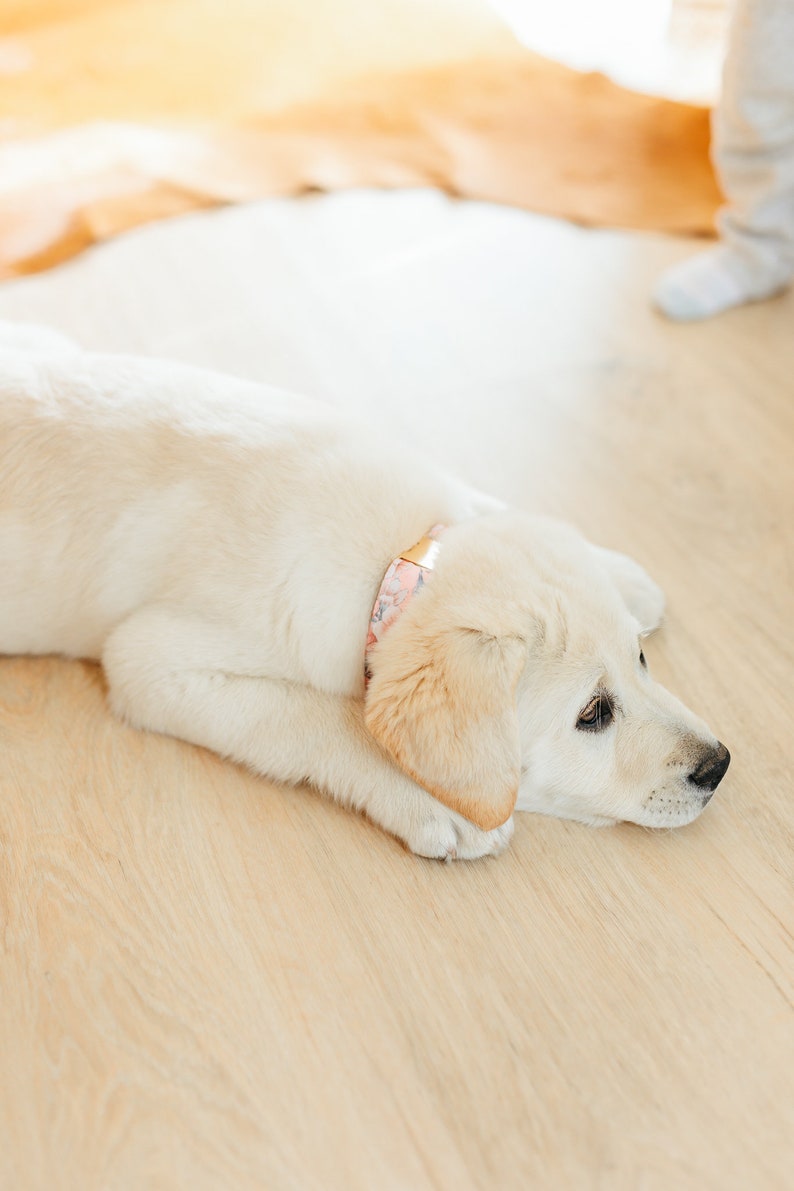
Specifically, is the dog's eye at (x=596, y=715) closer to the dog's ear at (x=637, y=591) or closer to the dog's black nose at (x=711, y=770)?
the dog's black nose at (x=711, y=770)

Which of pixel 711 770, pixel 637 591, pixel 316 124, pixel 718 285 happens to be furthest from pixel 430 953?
pixel 316 124

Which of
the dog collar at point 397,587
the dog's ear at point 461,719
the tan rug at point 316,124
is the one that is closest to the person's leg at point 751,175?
the tan rug at point 316,124

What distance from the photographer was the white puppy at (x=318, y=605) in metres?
1.53

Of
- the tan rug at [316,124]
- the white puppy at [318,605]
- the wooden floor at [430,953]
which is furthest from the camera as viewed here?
the tan rug at [316,124]

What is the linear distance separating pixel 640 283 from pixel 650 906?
1.94 m

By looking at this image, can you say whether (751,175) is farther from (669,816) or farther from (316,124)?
(669,816)

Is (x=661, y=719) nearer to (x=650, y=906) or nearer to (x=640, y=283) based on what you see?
(x=650, y=906)

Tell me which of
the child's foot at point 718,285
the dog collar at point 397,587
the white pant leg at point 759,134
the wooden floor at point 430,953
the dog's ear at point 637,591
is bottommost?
the wooden floor at point 430,953

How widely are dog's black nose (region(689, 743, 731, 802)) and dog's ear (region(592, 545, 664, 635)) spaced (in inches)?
16.1

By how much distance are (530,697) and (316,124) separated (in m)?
2.76

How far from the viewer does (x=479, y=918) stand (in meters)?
1.61

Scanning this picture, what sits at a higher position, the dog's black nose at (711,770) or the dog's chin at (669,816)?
the dog's black nose at (711,770)

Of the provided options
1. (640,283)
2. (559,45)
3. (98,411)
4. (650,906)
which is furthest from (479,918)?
(559,45)

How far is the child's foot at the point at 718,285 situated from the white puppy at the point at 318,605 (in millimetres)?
1256
